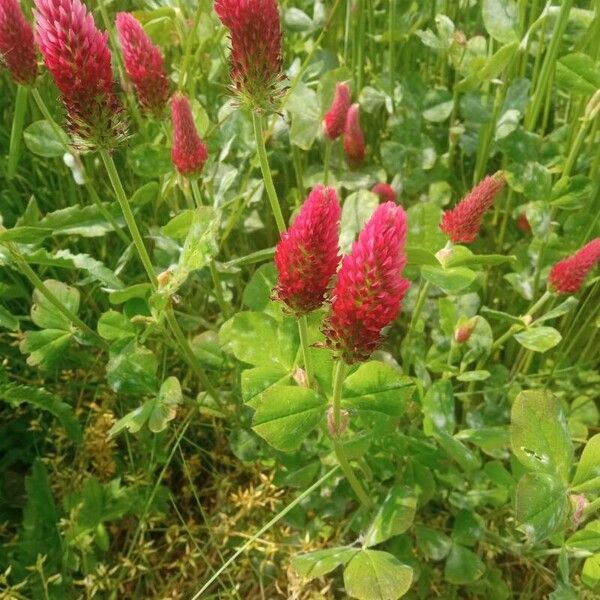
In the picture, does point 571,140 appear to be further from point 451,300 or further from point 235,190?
point 235,190

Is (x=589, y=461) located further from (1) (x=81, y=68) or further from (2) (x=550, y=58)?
(1) (x=81, y=68)

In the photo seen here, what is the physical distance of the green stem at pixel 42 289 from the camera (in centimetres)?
146

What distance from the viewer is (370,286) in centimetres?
97

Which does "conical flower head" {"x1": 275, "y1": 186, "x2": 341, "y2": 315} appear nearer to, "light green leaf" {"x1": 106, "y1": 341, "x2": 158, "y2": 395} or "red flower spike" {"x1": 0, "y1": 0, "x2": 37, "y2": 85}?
"light green leaf" {"x1": 106, "y1": 341, "x2": 158, "y2": 395}

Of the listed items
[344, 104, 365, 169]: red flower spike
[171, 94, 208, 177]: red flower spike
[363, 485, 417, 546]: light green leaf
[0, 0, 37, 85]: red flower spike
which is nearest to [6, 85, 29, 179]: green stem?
[0, 0, 37, 85]: red flower spike

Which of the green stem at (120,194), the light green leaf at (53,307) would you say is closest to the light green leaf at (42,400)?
the light green leaf at (53,307)

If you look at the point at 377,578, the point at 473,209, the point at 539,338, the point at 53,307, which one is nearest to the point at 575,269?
the point at 539,338

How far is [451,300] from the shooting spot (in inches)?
67.2

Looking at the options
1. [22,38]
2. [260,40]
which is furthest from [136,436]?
[260,40]

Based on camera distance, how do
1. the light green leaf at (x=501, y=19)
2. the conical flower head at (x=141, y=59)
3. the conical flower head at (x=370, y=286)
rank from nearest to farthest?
the conical flower head at (x=370, y=286) < the conical flower head at (x=141, y=59) < the light green leaf at (x=501, y=19)

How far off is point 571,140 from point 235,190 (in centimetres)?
90

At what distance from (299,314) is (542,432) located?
0.50m

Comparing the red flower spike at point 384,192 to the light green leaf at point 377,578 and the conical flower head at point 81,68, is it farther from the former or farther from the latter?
the light green leaf at point 377,578

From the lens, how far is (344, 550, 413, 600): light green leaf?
120cm
